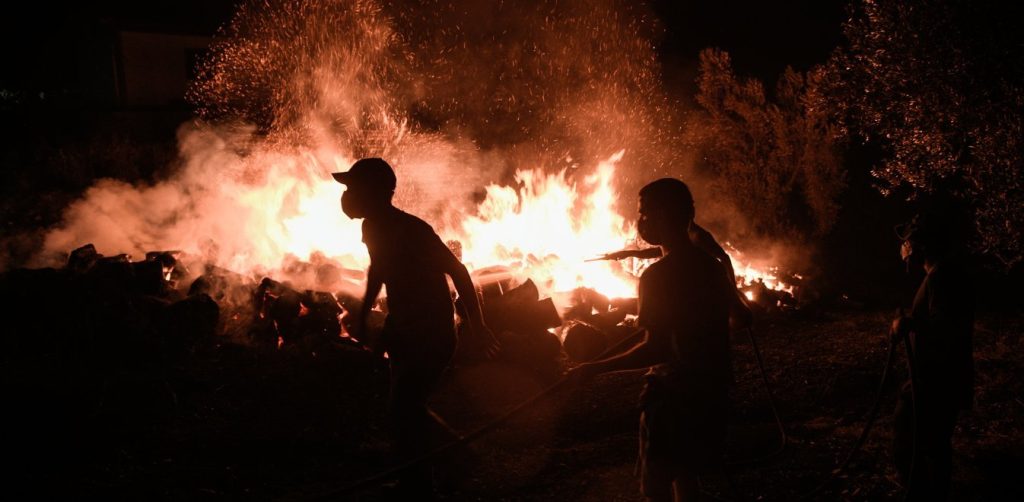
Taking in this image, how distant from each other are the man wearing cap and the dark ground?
0.60 meters

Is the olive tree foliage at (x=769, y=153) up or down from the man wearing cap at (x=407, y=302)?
up

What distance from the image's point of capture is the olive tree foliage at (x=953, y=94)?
23.0ft

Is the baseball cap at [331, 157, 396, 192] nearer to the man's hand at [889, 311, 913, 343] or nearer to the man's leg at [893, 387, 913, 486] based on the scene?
the man's hand at [889, 311, 913, 343]

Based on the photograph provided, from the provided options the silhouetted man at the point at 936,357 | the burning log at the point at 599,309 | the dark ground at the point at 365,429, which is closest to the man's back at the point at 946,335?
the silhouetted man at the point at 936,357

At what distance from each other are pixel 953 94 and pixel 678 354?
613 cm

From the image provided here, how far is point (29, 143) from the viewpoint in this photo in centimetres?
1730

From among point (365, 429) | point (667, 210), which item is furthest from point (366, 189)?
point (365, 429)

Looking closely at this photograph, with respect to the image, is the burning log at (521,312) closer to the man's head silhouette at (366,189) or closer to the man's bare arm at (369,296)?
the man's bare arm at (369,296)

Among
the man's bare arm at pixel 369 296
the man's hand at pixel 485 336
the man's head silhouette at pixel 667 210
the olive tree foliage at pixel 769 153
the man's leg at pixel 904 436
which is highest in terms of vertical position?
the olive tree foliage at pixel 769 153

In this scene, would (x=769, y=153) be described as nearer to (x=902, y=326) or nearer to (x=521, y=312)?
(x=521, y=312)

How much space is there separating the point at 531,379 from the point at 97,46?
2140 centimetres

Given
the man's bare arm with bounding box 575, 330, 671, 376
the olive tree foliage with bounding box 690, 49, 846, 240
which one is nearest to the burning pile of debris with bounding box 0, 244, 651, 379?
the man's bare arm with bounding box 575, 330, 671, 376

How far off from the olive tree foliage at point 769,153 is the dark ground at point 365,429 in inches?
238

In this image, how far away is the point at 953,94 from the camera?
24.3 feet
